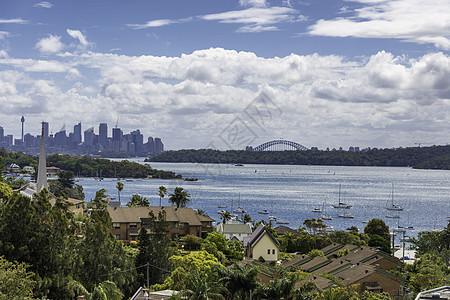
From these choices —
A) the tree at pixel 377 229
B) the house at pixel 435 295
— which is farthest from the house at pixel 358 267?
the tree at pixel 377 229

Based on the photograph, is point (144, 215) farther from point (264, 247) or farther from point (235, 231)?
point (264, 247)

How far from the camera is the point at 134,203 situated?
96.5 metres

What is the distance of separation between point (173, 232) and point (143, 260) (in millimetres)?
24671

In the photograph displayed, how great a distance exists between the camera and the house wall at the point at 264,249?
51031 millimetres

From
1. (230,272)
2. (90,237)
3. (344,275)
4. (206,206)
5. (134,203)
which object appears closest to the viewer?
(230,272)

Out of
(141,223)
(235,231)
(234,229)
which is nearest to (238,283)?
(141,223)

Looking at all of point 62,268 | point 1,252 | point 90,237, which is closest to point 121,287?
point 90,237

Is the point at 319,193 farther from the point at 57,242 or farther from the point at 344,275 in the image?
the point at 57,242

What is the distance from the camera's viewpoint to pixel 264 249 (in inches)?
2019

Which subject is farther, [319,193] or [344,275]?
[319,193]

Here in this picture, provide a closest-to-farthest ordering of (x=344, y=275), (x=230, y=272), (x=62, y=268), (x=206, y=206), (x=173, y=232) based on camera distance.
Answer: (x=230, y=272) → (x=62, y=268) → (x=344, y=275) → (x=173, y=232) → (x=206, y=206)

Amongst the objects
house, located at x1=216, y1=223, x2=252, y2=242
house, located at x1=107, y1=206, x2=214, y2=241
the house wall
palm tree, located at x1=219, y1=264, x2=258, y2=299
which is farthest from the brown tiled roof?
palm tree, located at x1=219, y1=264, x2=258, y2=299

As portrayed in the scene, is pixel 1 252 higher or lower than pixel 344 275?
higher

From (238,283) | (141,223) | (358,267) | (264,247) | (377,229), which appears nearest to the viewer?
(238,283)
